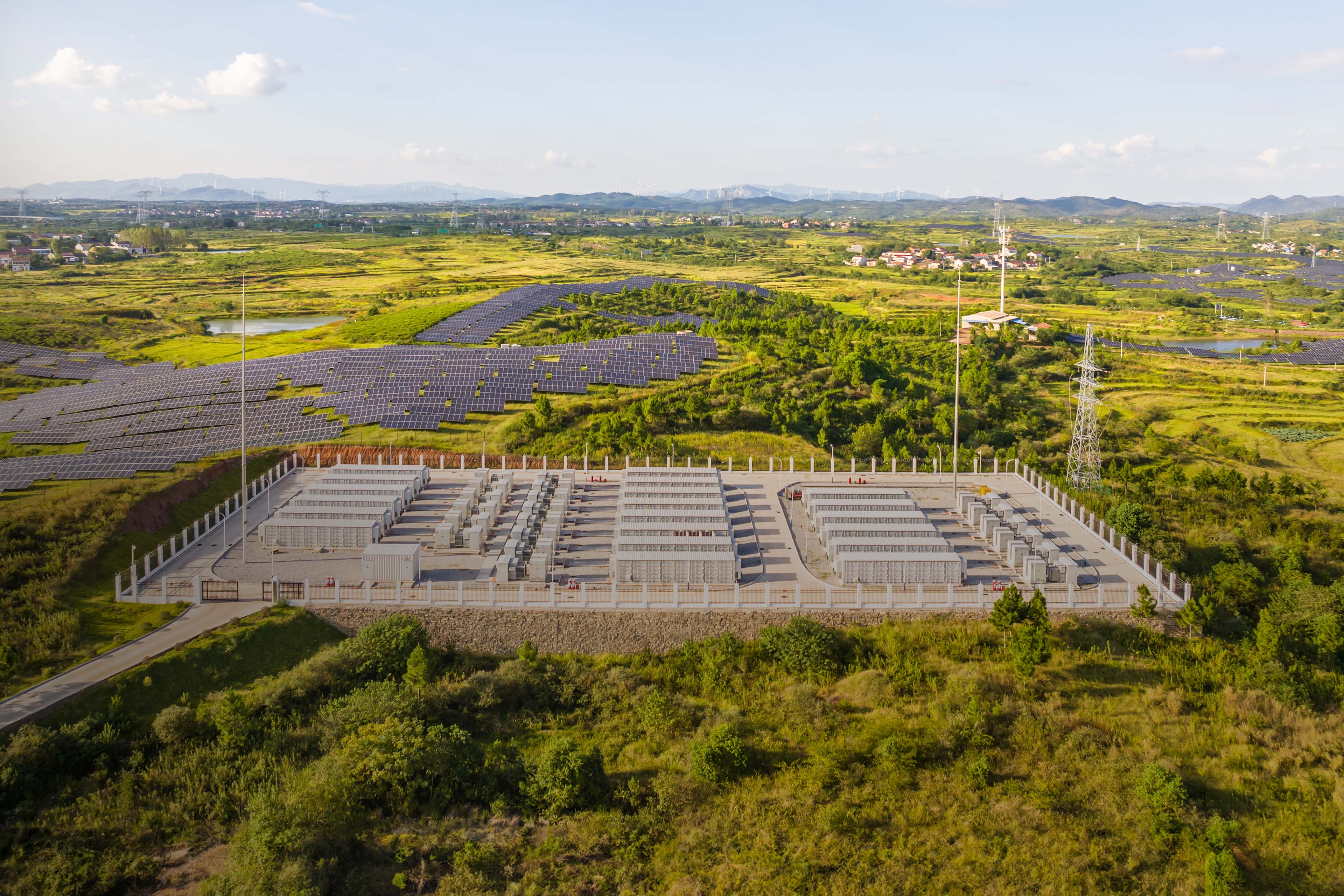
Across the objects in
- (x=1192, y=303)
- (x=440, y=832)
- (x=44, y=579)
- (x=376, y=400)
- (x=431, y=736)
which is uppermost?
(x=1192, y=303)

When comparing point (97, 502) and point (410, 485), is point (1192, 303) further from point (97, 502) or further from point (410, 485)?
point (97, 502)

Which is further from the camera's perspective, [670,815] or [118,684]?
A: [118,684]

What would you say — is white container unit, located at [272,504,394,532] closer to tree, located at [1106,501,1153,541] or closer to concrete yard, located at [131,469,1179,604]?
concrete yard, located at [131,469,1179,604]

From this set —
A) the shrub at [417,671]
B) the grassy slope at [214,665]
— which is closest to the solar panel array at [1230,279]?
the shrub at [417,671]

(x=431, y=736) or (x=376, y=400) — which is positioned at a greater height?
(x=376, y=400)

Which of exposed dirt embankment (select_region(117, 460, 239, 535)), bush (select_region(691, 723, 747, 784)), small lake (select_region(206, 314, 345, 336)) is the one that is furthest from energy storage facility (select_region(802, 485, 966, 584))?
small lake (select_region(206, 314, 345, 336))

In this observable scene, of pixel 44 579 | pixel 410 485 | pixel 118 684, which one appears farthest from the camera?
pixel 410 485

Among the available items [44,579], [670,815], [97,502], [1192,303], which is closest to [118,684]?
[44,579]

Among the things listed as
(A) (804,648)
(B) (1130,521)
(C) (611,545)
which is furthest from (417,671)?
(B) (1130,521)
